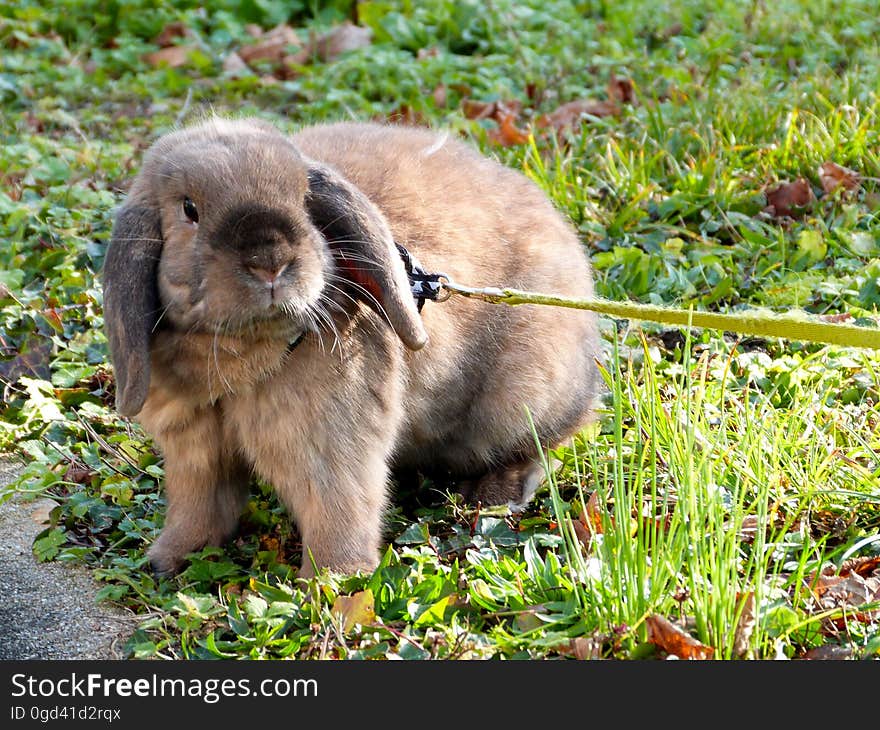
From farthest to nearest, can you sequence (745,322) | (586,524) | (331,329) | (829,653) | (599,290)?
(599,290) < (586,524) < (331,329) < (745,322) < (829,653)

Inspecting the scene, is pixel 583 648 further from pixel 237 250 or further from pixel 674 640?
pixel 237 250

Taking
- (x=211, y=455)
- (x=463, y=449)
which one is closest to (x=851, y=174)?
(x=463, y=449)

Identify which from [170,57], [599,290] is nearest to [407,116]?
[170,57]

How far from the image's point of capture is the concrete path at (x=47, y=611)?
3125 mm

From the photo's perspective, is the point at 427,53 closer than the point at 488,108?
No

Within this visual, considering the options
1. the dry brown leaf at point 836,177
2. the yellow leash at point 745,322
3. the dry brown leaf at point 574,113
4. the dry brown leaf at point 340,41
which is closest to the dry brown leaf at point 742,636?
the yellow leash at point 745,322

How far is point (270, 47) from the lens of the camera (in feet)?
24.8

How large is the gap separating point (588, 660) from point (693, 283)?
2.36 meters

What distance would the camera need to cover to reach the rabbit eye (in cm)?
306

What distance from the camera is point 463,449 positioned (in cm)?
402

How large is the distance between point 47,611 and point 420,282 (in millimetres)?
1287

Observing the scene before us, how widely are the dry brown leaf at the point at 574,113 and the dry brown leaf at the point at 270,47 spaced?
1921mm

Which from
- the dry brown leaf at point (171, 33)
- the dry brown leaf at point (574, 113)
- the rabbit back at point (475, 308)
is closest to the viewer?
the rabbit back at point (475, 308)

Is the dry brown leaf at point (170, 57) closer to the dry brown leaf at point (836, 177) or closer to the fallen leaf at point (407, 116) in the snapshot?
the fallen leaf at point (407, 116)
